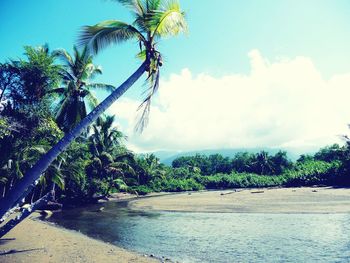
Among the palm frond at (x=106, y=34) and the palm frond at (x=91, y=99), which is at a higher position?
the palm frond at (x=91, y=99)

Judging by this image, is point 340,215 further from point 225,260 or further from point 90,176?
point 90,176

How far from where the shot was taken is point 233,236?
1439 cm

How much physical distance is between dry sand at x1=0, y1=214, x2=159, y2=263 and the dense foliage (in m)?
3.20

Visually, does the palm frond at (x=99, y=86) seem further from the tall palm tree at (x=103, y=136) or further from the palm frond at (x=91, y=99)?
the tall palm tree at (x=103, y=136)

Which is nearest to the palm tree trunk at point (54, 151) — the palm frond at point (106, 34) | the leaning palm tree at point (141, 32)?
the leaning palm tree at point (141, 32)

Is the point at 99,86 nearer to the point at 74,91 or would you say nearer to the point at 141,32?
the point at 74,91

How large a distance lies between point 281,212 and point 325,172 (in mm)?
26063

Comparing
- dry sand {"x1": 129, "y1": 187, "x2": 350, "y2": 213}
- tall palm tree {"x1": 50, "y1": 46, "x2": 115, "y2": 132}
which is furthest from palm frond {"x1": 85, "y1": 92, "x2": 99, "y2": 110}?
dry sand {"x1": 129, "y1": 187, "x2": 350, "y2": 213}

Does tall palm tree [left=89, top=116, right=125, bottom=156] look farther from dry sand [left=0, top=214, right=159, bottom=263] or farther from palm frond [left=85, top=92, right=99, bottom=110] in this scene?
dry sand [left=0, top=214, right=159, bottom=263]

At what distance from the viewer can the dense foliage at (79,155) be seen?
1212 cm

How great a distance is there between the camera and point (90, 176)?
114 ft

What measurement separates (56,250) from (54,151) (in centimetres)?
621

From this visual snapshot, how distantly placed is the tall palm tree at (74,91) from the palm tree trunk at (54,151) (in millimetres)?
8888

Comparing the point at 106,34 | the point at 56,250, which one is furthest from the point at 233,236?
the point at 106,34
